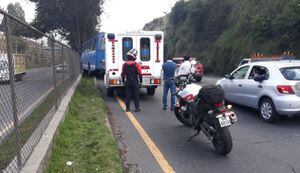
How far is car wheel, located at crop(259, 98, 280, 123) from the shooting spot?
805 centimetres

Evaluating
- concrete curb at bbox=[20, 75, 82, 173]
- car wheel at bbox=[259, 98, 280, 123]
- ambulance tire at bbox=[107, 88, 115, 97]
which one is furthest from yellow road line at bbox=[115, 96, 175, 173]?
ambulance tire at bbox=[107, 88, 115, 97]

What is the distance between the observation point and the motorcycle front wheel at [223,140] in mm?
5723

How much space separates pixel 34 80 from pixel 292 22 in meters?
20.1

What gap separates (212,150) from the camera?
20.3 ft

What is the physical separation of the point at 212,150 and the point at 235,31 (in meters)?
26.2

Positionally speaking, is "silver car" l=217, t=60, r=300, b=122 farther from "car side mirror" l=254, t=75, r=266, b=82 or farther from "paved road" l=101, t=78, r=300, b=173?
"paved road" l=101, t=78, r=300, b=173

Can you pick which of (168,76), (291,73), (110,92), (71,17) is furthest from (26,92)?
(71,17)

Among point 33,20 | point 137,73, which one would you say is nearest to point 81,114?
point 137,73

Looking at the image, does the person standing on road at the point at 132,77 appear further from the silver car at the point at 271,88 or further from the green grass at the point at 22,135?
the green grass at the point at 22,135

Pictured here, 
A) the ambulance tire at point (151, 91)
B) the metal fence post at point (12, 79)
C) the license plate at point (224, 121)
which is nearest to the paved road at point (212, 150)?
the license plate at point (224, 121)

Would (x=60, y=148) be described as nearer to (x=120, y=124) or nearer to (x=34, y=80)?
(x=34, y=80)

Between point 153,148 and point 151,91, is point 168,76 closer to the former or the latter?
point 151,91

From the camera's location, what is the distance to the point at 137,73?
403 inches

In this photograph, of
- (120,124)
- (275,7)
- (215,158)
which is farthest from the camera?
(275,7)
